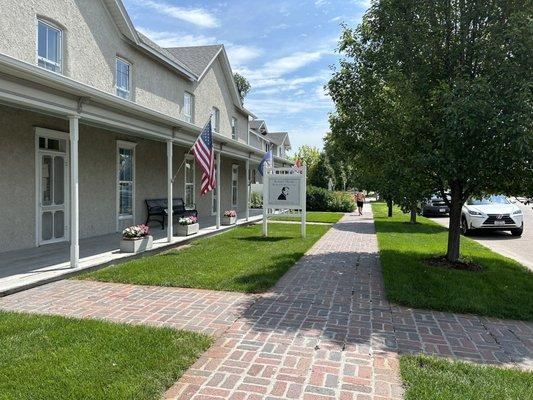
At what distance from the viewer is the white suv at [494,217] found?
574 inches

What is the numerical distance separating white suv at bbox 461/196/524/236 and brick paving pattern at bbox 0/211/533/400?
9.12m

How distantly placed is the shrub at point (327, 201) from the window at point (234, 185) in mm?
8175

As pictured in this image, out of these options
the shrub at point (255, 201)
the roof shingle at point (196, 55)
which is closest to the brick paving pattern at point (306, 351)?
the roof shingle at point (196, 55)

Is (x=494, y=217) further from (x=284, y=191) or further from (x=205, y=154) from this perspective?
(x=205, y=154)

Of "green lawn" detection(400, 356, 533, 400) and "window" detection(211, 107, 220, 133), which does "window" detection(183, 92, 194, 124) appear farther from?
"green lawn" detection(400, 356, 533, 400)

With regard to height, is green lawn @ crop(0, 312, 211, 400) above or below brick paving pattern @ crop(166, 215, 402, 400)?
above

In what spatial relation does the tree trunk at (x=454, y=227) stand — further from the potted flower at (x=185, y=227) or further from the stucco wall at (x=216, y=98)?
the stucco wall at (x=216, y=98)

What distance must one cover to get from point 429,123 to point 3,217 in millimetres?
8768

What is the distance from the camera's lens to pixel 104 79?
12.4 metres

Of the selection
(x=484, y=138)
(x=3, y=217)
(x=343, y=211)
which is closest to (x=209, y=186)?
(x=3, y=217)

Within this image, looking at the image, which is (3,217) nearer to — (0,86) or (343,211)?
(0,86)

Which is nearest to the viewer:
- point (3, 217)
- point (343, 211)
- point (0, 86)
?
point (0, 86)

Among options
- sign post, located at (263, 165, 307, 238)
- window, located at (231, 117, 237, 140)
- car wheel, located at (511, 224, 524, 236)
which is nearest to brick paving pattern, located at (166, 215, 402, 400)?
sign post, located at (263, 165, 307, 238)

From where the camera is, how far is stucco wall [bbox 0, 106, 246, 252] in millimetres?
8859
